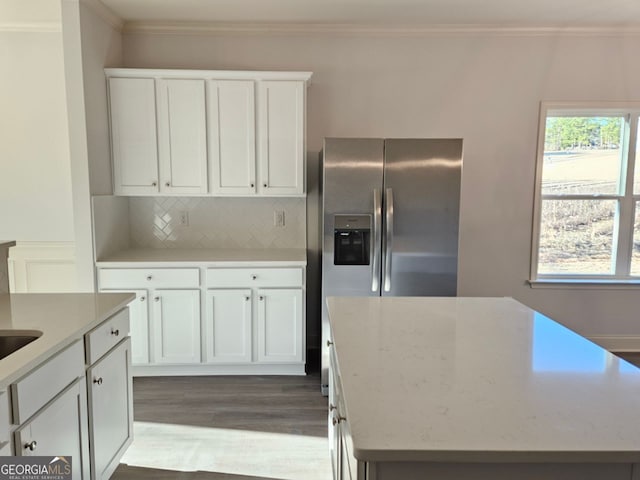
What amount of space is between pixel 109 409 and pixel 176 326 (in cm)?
130

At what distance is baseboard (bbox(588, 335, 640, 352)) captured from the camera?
382 centimetres

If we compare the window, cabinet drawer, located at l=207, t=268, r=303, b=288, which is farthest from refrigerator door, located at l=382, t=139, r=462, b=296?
the window

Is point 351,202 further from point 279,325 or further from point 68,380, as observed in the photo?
point 68,380

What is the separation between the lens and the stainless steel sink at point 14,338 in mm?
1615

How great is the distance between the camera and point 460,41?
12.0 feet

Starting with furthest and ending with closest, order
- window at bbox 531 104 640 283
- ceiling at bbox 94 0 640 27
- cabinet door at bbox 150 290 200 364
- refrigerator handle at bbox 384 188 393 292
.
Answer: window at bbox 531 104 640 283
cabinet door at bbox 150 290 200 364
ceiling at bbox 94 0 640 27
refrigerator handle at bbox 384 188 393 292

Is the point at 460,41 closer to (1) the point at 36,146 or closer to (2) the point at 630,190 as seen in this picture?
(2) the point at 630,190

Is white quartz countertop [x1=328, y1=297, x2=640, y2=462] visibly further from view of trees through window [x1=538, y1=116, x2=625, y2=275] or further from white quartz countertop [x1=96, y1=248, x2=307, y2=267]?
view of trees through window [x1=538, y1=116, x2=625, y2=275]

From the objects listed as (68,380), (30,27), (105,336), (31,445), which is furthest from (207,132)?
(31,445)

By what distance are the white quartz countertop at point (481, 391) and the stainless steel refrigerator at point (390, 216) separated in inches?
49.8

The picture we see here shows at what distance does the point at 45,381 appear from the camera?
1.45 metres

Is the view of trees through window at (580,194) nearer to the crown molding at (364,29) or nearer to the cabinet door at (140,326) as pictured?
the crown molding at (364,29)

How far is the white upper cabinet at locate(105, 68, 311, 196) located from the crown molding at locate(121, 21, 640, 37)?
0.56 meters

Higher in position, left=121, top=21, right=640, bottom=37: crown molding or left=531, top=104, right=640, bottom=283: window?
left=121, top=21, right=640, bottom=37: crown molding
